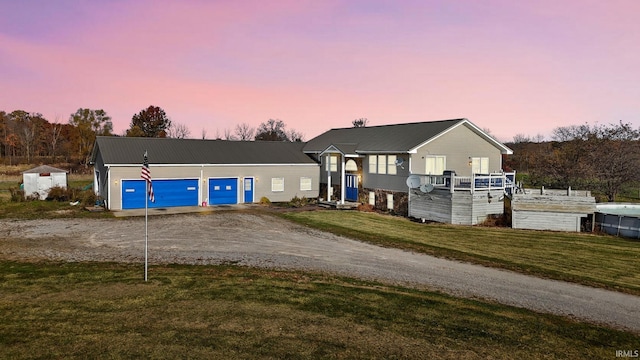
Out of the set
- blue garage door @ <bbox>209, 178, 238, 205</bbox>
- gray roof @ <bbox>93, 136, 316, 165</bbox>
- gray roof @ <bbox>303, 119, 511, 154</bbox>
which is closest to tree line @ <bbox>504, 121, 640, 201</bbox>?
gray roof @ <bbox>303, 119, 511, 154</bbox>

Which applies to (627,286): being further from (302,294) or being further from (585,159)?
(585,159)

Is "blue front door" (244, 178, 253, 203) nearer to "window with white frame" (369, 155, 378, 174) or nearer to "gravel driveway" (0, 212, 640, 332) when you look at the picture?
"gravel driveway" (0, 212, 640, 332)

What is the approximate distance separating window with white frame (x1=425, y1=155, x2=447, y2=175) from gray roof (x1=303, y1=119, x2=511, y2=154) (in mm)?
1590

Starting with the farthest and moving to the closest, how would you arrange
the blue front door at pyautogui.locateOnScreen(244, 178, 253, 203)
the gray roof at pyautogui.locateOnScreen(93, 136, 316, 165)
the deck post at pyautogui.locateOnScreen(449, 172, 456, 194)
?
the blue front door at pyautogui.locateOnScreen(244, 178, 253, 203) → the gray roof at pyautogui.locateOnScreen(93, 136, 316, 165) → the deck post at pyautogui.locateOnScreen(449, 172, 456, 194)

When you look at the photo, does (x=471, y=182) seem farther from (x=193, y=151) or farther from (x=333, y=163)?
(x=193, y=151)

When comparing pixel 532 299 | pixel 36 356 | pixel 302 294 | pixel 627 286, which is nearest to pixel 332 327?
pixel 302 294

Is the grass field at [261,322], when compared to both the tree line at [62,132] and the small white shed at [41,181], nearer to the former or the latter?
the small white shed at [41,181]

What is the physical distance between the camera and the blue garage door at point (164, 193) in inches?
1017

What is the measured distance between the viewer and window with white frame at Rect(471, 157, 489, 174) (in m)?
28.9

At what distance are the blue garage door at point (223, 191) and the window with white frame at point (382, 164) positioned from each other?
10.9m

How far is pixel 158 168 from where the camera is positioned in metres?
26.7

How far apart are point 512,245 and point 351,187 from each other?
47.0 feet

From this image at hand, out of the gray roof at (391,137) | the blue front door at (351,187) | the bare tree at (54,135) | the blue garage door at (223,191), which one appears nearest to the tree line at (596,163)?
the gray roof at (391,137)

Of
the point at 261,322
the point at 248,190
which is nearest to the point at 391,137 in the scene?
the point at 248,190
